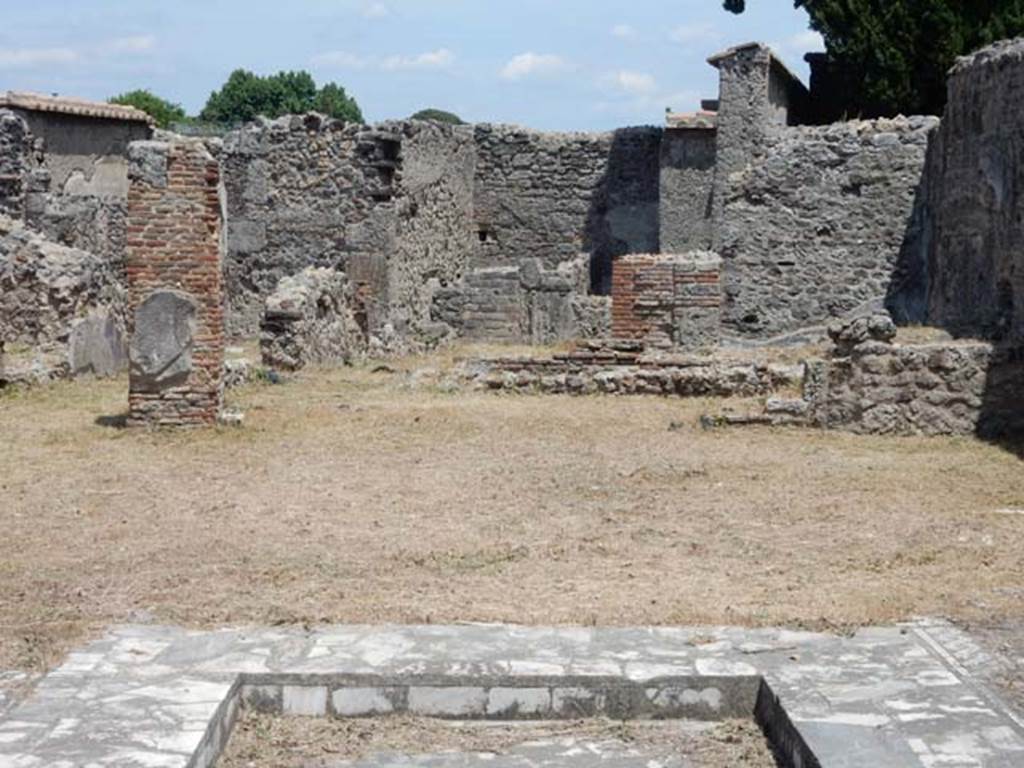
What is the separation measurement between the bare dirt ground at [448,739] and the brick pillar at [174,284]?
22.9ft

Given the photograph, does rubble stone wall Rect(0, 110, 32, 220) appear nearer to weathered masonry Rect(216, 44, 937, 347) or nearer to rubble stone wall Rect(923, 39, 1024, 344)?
weathered masonry Rect(216, 44, 937, 347)

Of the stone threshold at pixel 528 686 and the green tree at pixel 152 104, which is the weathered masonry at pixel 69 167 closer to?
the stone threshold at pixel 528 686

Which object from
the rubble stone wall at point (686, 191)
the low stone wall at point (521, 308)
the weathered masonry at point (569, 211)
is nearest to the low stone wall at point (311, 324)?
the weathered masonry at point (569, 211)

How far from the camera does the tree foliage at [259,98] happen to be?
76.5m

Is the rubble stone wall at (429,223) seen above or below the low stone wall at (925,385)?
above

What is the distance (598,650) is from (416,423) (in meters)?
7.09

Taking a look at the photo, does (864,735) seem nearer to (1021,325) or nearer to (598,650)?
(598,650)

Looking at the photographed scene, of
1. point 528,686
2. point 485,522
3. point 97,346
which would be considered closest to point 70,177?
point 97,346

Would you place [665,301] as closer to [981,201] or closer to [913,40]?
[981,201]

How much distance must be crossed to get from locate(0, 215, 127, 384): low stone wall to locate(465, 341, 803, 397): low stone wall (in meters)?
3.95

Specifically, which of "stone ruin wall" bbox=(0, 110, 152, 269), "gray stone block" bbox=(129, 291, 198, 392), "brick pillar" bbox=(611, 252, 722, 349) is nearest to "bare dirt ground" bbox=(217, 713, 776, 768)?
"gray stone block" bbox=(129, 291, 198, 392)

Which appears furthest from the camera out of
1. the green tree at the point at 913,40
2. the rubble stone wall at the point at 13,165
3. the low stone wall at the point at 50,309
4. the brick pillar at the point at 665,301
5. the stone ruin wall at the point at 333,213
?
the green tree at the point at 913,40

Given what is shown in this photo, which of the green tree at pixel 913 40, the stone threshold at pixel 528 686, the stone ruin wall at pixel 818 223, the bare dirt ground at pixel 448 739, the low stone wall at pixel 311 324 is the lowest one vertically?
the bare dirt ground at pixel 448 739

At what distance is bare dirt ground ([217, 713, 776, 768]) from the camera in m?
4.89
